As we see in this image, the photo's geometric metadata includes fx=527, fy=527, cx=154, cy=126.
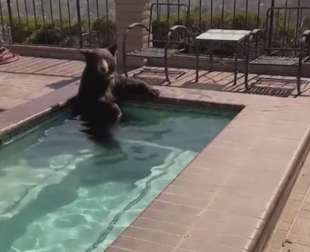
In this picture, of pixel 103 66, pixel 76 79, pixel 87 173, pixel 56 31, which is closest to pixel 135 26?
pixel 76 79

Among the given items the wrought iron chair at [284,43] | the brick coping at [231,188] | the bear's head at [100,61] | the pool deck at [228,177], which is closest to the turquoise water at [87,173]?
the pool deck at [228,177]

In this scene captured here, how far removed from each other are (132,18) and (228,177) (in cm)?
493

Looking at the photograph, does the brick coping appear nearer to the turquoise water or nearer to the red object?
the turquoise water

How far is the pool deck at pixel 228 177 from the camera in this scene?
124 inches

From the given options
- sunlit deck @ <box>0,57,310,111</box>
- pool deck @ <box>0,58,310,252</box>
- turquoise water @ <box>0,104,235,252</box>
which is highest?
pool deck @ <box>0,58,310,252</box>

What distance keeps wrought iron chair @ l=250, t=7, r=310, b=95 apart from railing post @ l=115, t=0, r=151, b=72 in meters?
1.83

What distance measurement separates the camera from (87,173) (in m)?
5.11

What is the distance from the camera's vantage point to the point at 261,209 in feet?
11.3

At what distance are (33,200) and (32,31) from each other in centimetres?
725

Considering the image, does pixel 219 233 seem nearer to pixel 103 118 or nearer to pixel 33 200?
pixel 33 200

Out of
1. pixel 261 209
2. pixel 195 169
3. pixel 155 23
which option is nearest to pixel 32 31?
pixel 155 23

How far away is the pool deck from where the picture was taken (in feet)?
10.3

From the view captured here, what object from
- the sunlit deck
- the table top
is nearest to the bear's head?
the sunlit deck

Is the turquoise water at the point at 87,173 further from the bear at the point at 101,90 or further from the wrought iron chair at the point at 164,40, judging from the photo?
the wrought iron chair at the point at 164,40
